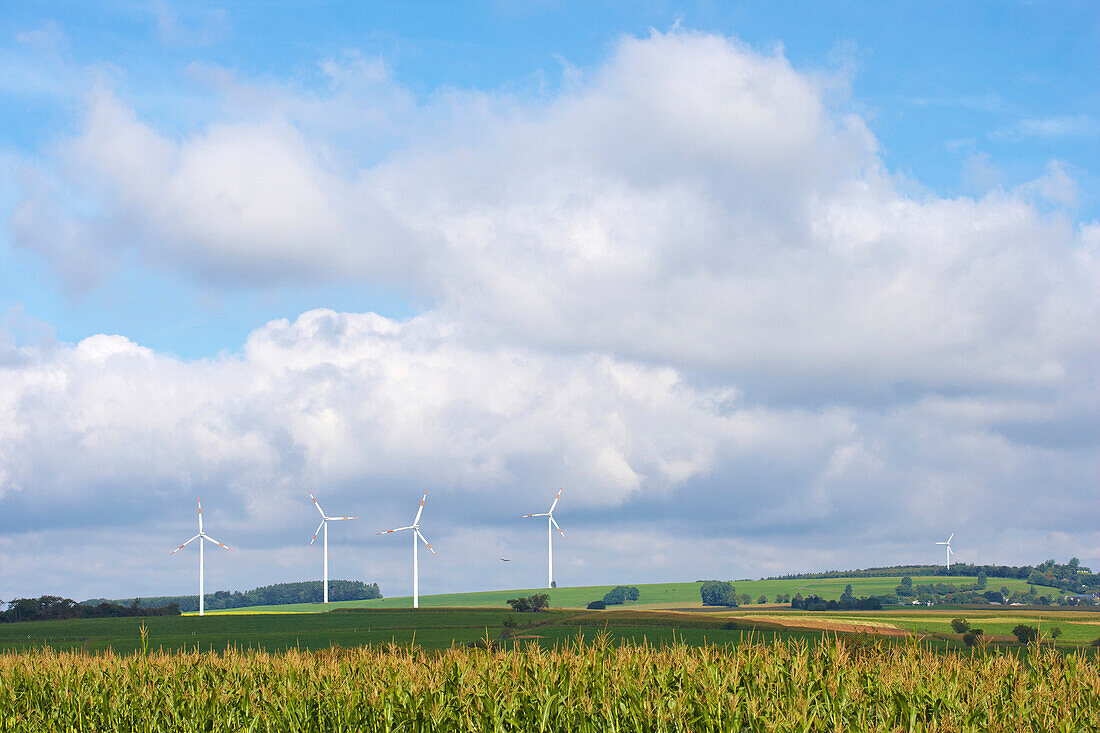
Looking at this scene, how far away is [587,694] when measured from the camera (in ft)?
82.8

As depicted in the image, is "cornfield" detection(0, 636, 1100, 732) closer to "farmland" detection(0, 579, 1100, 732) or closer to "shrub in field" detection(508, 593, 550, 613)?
"farmland" detection(0, 579, 1100, 732)

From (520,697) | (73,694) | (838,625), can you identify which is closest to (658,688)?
(520,697)

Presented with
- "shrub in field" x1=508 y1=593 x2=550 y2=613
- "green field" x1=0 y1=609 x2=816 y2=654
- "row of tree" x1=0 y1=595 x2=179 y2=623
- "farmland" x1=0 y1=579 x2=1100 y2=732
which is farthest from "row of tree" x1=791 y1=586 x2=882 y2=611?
"farmland" x1=0 y1=579 x2=1100 y2=732

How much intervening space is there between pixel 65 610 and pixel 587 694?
16252cm

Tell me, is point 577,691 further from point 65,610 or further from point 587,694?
point 65,610

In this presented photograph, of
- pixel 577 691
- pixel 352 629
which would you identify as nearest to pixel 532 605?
pixel 352 629

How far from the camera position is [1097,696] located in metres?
23.5

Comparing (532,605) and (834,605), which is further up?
(532,605)

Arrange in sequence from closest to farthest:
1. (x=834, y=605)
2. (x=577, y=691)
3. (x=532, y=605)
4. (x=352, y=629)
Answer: (x=577, y=691)
(x=352, y=629)
(x=532, y=605)
(x=834, y=605)

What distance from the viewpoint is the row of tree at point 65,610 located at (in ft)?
525

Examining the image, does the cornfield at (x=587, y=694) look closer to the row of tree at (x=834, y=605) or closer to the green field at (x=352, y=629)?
the green field at (x=352, y=629)

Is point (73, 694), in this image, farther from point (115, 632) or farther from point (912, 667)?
point (115, 632)

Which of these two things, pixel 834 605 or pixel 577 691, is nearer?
pixel 577 691

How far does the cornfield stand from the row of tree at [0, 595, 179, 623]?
475 ft
